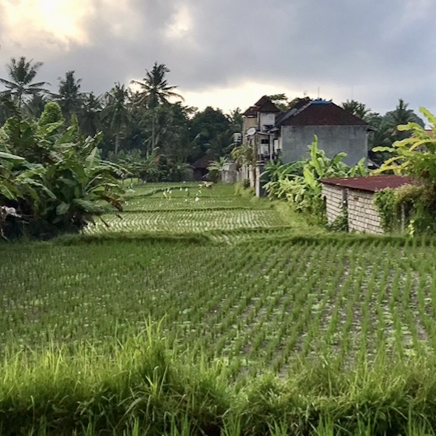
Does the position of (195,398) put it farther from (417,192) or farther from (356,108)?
(356,108)

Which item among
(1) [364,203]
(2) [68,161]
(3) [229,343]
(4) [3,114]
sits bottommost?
(3) [229,343]

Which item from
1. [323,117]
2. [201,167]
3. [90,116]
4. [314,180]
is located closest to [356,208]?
[314,180]

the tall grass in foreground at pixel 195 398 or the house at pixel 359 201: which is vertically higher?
the house at pixel 359 201

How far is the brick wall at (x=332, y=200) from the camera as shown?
14.9m

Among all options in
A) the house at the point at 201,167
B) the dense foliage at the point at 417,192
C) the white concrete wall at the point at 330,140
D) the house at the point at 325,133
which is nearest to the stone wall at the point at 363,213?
the dense foliage at the point at 417,192

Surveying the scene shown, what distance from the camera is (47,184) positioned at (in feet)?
40.4

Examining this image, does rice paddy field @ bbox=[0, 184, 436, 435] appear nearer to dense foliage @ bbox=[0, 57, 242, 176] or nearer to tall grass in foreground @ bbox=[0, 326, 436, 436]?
tall grass in foreground @ bbox=[0, 326, 436, 436]

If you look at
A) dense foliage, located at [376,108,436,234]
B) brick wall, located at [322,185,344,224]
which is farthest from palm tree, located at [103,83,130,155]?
dense foliage, located at [376,108,436,234]

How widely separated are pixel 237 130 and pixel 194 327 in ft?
158

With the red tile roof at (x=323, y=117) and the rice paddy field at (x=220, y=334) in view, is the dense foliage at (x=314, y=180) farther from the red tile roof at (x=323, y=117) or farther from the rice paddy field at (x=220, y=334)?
the rice paddy field at (x=220, y=334)

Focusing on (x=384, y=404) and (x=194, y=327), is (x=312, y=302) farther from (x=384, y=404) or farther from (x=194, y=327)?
(x=384, y=404)

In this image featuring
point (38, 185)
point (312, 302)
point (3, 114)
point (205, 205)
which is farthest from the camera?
point (3, 114)

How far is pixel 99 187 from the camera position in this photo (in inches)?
517

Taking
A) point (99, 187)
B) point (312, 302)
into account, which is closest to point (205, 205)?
point (99, 187)
